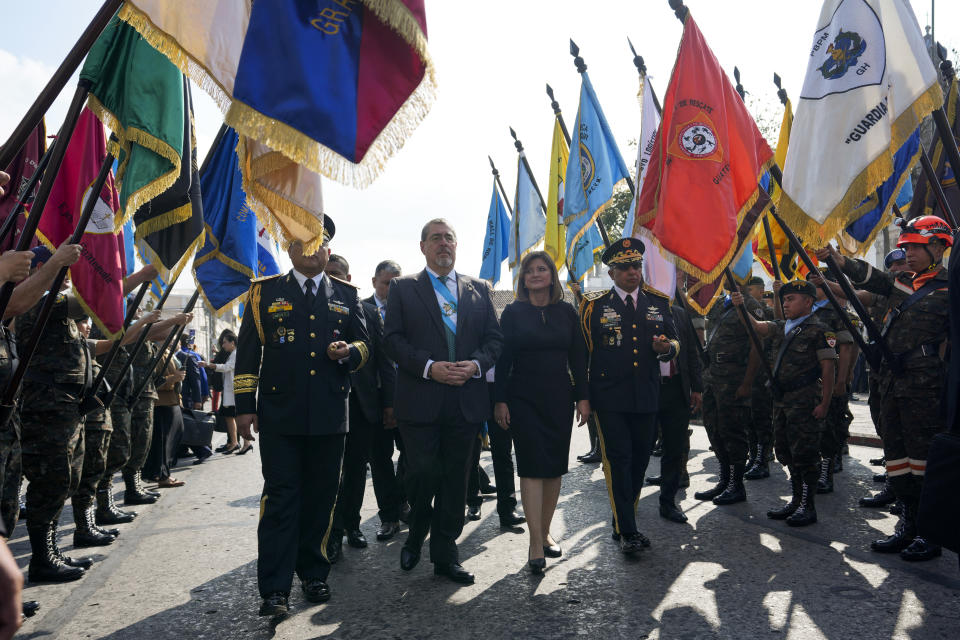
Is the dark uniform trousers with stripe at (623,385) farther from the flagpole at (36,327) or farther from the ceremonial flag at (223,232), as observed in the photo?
the flagpole at (36,327)

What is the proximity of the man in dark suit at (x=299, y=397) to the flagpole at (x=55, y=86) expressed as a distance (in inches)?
54.9

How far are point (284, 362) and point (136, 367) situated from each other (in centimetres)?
385

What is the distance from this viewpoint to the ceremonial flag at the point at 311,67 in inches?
136

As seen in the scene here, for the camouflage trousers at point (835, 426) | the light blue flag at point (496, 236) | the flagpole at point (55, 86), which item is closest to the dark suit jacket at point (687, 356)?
the camouflage trousers at point (835, 426)

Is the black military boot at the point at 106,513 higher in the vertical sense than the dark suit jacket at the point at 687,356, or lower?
lower

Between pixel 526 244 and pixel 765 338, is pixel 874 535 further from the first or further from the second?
pixel 526 244

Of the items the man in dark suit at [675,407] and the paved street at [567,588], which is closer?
the paved street at [567,588]

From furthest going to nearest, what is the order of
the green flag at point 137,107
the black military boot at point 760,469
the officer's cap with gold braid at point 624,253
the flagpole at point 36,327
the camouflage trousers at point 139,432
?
the black military boot at point 760,469 < the camouflage trousers at point 139,432 < the officer's cap with gold braid at point 624,253 < the green flag at point 137,107 < the flagpole at point 36,327

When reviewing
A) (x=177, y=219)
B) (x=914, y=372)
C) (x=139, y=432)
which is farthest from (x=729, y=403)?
→ (x=139, y=432)

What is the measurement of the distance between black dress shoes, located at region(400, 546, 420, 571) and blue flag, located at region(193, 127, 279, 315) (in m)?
2.91

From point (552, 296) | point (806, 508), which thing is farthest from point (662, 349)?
point (806, 508)

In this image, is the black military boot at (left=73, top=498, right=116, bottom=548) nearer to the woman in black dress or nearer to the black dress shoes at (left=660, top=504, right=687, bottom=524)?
the woman in black dress

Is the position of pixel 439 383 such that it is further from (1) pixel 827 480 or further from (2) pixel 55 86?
(1) pixel 827 480

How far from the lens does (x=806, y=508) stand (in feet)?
18.4
